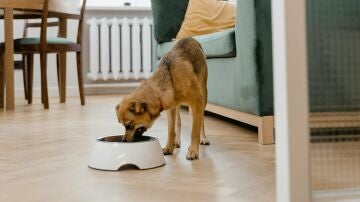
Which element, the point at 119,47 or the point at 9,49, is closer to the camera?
the point at 9,49

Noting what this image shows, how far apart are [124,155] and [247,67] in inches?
29.7

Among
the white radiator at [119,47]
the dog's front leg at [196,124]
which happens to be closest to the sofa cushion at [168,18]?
the white radiator at [119,47]

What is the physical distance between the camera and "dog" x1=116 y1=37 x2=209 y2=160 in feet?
Answer: 5.25

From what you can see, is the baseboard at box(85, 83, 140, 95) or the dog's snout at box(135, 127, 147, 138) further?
the baseboard at box(85, 83, 140, 95)

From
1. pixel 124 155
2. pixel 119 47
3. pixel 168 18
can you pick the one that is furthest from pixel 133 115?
pixel 119 47

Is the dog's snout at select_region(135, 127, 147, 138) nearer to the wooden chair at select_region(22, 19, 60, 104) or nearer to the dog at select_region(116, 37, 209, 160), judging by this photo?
the dog at select_region(116, 37, 209, 160)

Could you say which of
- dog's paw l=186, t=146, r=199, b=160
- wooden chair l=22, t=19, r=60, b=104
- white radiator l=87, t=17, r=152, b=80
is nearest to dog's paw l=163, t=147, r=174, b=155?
dog's paw l=186, t=146, r=199, b=160

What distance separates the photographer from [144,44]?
17.4 ft

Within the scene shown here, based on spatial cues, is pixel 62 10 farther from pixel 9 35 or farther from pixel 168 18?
pixel 168 18

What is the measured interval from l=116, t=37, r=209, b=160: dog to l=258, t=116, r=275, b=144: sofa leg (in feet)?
0.93

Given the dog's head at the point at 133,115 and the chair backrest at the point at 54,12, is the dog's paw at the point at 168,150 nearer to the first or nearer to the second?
the dog's head at the point at 133,115

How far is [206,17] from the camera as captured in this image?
3.18 m

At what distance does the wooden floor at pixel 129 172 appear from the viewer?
1191 millimetres

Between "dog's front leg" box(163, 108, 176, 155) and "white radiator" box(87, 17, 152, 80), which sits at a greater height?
"white radiator" box(87, 17, 152, 80)
